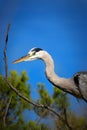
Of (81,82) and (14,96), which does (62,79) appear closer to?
(81,82)

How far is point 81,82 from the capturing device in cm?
203

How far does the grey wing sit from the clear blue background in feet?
0.12

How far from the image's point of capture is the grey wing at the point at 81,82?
2.01 meters

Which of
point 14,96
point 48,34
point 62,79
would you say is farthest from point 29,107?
point 48,34

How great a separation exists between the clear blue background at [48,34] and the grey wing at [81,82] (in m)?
0.04

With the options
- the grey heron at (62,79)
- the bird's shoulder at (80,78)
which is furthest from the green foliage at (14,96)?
the bird's shoulder at (80,78)

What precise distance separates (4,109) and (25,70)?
196 mm

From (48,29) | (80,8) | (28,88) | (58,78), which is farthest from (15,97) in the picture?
(80,8)

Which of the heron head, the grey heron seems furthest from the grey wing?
the heron head

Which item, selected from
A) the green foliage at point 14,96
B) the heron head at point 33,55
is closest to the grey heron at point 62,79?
the heron head at point 33,55

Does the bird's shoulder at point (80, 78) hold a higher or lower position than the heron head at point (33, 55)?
lower

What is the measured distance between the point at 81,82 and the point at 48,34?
27 centimetres

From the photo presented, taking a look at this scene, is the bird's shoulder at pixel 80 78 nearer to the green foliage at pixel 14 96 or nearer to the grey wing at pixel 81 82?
the grey wing at pixel 81 82

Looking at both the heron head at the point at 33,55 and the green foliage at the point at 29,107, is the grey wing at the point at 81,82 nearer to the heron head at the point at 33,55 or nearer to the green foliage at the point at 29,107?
the green foliage at the point at 29,107
